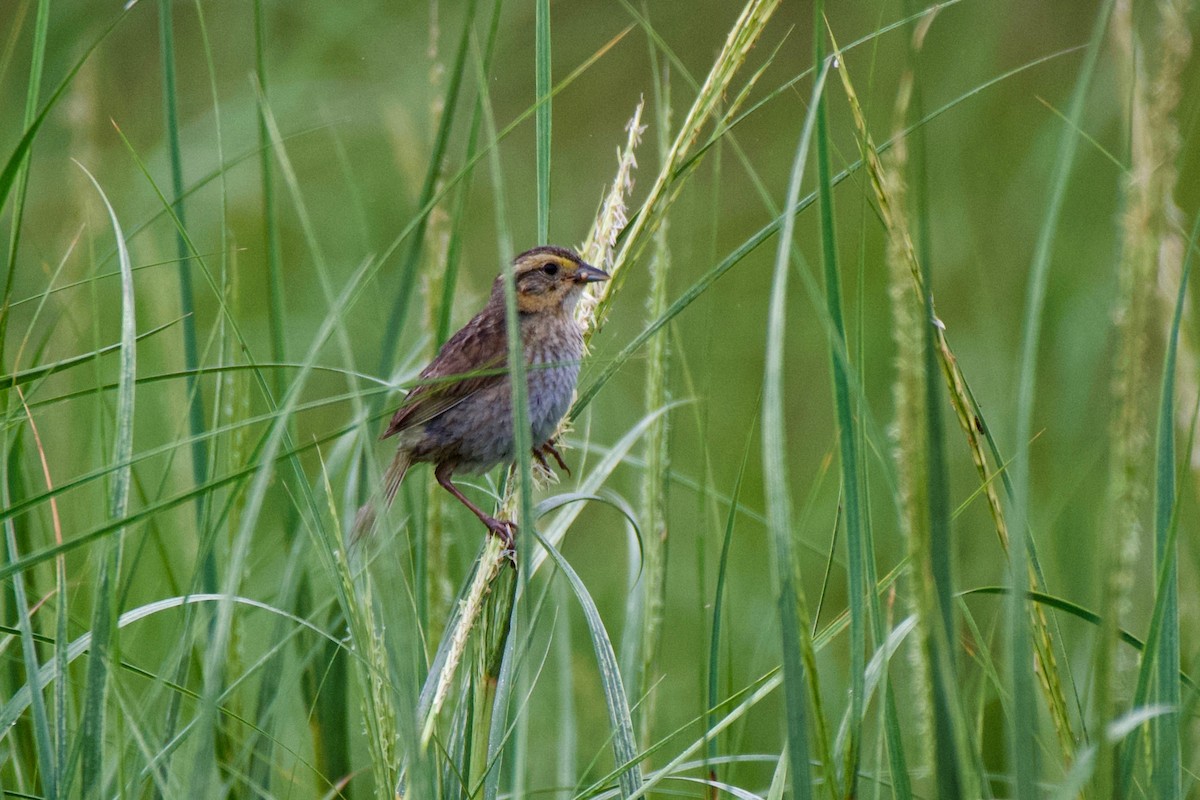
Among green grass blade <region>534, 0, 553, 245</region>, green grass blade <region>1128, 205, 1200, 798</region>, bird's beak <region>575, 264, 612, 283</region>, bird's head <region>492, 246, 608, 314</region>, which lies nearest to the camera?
green grass blade <region>1128, 205, 1200, 798</region>

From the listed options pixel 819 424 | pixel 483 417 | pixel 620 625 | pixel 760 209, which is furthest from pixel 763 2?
pixel 760 209

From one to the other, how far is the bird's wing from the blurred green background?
0.14 meters

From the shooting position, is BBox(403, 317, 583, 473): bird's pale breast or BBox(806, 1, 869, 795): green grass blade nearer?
BBox(806, 1, 869, 795): green grass blade

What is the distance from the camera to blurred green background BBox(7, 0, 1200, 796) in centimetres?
253

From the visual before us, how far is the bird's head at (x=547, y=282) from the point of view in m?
2.96

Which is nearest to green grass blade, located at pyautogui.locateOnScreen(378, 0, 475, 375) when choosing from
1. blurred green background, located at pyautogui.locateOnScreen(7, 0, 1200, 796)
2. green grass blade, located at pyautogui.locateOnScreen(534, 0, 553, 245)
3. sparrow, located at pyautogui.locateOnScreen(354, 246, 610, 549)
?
green grass blade, located at pyautogui.locateOnScreen(534, 0, 553, 245)

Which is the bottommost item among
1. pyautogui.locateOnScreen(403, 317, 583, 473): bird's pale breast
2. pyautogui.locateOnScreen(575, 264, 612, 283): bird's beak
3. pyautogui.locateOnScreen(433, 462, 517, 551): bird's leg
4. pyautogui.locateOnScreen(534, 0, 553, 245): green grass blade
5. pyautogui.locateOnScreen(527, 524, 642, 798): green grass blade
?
pyautogui.locateOnScreen(527, 524, 642, 798): green grass blade

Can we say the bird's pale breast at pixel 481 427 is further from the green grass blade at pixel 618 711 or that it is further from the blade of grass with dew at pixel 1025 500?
the blade of grass with dew at pixel 1025 500

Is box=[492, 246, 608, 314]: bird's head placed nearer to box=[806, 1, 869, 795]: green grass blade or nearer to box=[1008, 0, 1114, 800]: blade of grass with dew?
box=[806, 1, 869, 795]: green grass blade

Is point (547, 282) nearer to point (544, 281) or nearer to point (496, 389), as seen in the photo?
point (544, 281)

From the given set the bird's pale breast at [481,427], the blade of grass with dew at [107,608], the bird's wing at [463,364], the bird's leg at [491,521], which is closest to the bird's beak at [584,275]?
the bird's pale breast at [481,427]

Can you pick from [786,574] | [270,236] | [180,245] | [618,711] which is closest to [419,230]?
[270,236]

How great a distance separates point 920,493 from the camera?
99 cm

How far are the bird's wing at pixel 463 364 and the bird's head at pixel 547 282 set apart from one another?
9 cm
